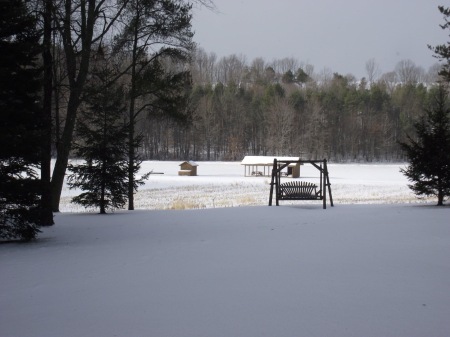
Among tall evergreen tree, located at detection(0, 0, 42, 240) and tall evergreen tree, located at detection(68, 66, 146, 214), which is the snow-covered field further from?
tall evergreen tree, located at detection(68, 66, 146, 214)

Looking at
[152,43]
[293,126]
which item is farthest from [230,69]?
[152,43]

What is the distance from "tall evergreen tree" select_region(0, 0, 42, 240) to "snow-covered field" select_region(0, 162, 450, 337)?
2.08ft

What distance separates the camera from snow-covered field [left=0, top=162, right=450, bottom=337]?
447cm

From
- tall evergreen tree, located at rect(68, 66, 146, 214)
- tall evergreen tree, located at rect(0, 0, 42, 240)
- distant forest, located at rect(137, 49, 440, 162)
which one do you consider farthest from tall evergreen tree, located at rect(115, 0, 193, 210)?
distant forest, located at rect(137, 49, 440, 162)

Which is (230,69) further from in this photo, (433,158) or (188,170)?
(433,158)

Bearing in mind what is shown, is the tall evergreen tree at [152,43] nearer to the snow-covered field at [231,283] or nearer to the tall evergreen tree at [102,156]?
the tall evergreen tree at [102,156]

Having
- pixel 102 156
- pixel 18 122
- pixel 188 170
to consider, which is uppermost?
pixel 18 122

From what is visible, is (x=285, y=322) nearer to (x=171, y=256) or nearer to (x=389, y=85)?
(x=171, y=256)

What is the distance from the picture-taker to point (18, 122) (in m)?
9.24

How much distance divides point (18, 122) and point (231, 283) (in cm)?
580

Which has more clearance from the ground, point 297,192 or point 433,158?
point 433,158

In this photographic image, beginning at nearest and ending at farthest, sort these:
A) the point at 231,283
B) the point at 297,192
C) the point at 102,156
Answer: the point at 231,283, the point at 102,156, the point at 297,192

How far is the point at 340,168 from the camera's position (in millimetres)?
68062

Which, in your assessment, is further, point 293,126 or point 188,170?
point 293,126
